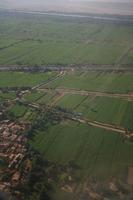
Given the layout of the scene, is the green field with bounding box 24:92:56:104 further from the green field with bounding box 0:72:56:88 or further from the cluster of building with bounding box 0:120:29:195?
the cluster of building with bounding box 0:120:29:195

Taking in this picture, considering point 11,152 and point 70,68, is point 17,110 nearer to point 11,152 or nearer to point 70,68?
point 11,152

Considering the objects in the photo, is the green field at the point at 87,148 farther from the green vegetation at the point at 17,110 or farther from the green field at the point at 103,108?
the green vegetation at the point at 17,110

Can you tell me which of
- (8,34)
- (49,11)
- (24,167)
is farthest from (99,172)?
(49,11)

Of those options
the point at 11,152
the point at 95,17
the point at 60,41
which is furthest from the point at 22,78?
the point at 95,17

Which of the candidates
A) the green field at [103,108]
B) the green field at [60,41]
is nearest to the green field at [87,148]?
the green field at [103,108]

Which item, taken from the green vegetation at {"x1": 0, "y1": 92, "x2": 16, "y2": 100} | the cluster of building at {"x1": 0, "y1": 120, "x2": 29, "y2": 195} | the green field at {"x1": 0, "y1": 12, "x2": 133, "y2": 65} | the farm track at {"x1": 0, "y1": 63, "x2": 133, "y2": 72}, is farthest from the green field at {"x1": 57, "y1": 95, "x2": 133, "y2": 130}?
the green field at {"x1": 0, "y1": 12, "x2": 133, "y2": 65}

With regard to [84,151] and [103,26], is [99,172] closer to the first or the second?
[84,151]
